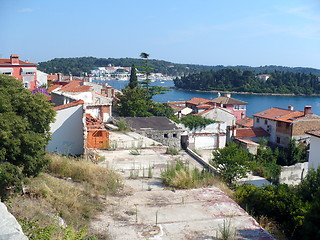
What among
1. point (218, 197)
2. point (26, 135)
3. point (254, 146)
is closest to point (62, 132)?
point (26, 135)

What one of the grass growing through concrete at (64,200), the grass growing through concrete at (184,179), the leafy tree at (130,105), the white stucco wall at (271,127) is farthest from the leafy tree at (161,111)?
the grass growing through concrete at (64,200)

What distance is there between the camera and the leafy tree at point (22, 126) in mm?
6172

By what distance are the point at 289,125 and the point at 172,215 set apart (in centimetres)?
2735

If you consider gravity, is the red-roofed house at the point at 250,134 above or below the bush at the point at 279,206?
below

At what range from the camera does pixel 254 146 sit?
26.0 meters

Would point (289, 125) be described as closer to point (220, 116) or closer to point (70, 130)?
point (220, 116)

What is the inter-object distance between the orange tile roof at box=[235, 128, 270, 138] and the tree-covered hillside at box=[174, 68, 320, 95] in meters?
86.7

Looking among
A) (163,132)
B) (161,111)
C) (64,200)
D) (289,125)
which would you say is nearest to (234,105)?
(289,125)

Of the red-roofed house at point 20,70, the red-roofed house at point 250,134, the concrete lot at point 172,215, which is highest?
the red-roofed house at point 20,70

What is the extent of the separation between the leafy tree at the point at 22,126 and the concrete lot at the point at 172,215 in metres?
1.59

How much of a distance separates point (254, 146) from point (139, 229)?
21.9 meters

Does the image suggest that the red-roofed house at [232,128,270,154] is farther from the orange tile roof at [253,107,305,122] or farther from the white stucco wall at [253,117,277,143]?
the orange tile roof at [253,107,305,122]

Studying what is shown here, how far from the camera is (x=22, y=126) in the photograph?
648 centimetres

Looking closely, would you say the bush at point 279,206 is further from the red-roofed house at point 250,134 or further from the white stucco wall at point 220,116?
the white stucco wall at point 220,116
